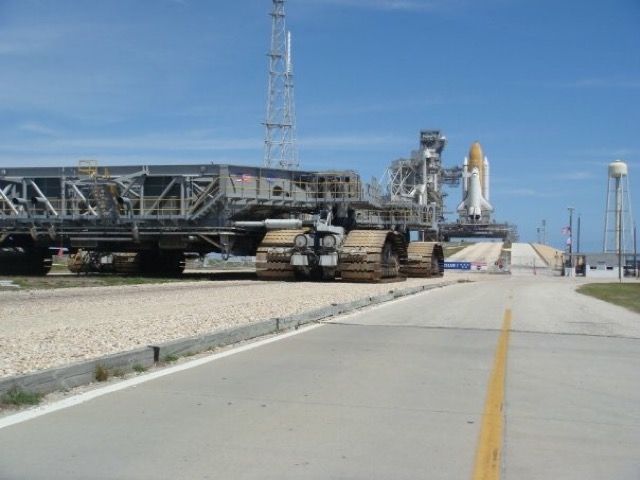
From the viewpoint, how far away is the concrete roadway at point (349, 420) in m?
5.57

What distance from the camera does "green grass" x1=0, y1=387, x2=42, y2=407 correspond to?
7277 millimetres

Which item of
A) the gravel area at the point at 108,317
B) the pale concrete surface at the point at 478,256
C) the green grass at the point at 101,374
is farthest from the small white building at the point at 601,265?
the green grass at the point at 101,374

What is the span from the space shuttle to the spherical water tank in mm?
18040

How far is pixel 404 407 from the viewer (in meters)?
7.61

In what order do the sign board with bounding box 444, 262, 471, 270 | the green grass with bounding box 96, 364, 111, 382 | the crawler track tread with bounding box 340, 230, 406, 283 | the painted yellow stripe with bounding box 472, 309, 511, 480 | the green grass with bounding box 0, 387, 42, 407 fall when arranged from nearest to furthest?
the painted yellow stripe with bounding box 472, 309, 511, 480 < the green grass with bounding box 0, 387, 42, 407 < the green grass with bounding box 96, 364, 111, 382 < the crawler track tread with bounding box 340, 230, 406, 283 < the sign board with bounding box 444, 262, 471, 270

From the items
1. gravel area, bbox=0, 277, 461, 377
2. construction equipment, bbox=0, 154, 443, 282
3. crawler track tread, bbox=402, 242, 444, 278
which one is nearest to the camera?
gravel area, bbox=0, 277, 461, 377

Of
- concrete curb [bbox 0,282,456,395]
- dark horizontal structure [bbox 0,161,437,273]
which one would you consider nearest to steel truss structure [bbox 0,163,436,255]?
dark horizontal structure [bbox 0,161,437,273]

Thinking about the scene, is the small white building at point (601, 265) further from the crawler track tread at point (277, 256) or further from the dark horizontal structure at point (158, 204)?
the crawler track tread at point (277, 256)

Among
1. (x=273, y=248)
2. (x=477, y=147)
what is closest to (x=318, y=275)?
(x=273, y=248)

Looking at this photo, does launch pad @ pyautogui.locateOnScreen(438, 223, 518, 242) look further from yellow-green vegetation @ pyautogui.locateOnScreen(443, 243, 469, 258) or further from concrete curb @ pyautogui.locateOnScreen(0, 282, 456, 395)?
concrete curb @ pyautogui.locateOnScreen(0, 282, 456, 395)

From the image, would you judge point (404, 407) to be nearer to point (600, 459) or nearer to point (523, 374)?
point (600, 459)

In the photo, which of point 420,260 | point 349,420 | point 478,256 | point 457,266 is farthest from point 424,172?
point 349,420

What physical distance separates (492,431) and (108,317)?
1007 cm

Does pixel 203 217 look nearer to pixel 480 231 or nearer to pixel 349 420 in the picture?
pixel 349 420
